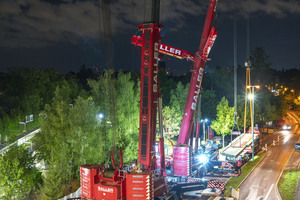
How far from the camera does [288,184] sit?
87.5 feet

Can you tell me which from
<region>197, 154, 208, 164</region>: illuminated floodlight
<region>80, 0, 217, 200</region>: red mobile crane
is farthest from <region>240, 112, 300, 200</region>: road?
<region>80, 0, 217, 200</region>: red mobile crane

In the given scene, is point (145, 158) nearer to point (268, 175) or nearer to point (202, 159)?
point (202, 159)

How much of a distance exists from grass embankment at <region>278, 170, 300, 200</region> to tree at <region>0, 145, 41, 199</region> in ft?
65.3

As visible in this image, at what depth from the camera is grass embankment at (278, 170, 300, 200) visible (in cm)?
2411

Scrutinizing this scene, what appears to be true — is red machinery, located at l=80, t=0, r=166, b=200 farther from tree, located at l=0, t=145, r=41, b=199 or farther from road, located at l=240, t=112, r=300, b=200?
road, located at l=240, t=112, r=300, b=200

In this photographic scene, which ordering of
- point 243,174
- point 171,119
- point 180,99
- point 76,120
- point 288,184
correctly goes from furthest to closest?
point 180,99, point 171,119, point 243,174, point 76,120, point 288,184

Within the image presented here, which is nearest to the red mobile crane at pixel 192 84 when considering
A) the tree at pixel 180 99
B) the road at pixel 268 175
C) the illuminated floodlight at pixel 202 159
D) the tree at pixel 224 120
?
the illuminated floodlight at pixel 202 159

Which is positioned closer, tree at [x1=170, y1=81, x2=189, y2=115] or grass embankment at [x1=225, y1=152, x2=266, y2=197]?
grass embankment at [x1=225, y1=152, x2=266, y2=197]

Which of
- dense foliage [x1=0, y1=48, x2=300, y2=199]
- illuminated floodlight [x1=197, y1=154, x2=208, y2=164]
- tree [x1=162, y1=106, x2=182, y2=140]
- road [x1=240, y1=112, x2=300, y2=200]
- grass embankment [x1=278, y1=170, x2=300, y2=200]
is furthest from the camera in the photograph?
tree [x1=162, y1=106, x2=182, y2=140]

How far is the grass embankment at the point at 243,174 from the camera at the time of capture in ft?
86.1

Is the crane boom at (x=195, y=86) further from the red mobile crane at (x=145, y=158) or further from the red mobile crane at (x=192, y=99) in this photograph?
the red mobile crane at (x=145, y=158)

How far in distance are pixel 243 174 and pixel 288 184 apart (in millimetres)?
4544

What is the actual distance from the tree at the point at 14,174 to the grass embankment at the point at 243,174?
15.7 meters

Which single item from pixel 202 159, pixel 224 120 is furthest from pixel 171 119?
pixel 202 159
